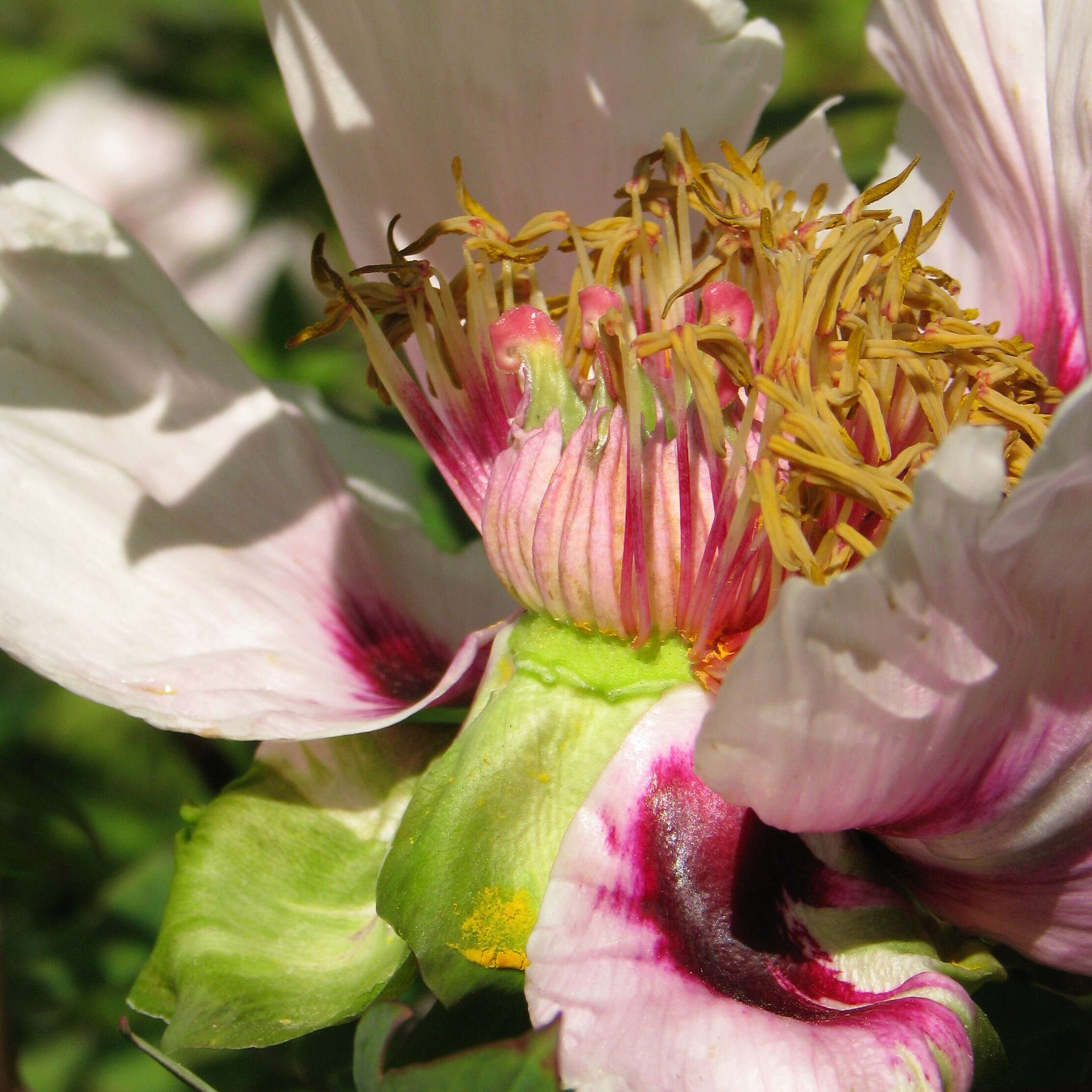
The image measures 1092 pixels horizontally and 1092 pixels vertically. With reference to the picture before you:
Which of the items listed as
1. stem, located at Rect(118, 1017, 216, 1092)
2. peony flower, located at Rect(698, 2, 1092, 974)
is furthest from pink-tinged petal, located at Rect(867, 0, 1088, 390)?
stem, located at Rect(118, 1017, 216, 1092)

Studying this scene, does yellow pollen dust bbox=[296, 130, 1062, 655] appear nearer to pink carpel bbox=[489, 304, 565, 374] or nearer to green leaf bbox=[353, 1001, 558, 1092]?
pink carpel bbox=[489, 304, 565, 374]

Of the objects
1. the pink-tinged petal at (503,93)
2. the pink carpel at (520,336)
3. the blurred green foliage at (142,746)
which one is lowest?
the blurred green foliage at (142,746)

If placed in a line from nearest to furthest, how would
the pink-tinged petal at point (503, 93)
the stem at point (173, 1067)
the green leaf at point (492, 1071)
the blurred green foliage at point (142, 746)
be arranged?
the green leaf at point (492, 1071)
the stem at point (173, 1067)
the pink-tinged petal at point (503, 93)
the blurred green foliage at point (142, 746)

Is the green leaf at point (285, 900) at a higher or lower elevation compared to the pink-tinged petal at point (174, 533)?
lower

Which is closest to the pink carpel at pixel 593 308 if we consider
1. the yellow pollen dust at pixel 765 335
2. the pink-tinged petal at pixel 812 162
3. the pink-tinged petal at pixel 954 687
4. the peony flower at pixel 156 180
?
the yellow pollen dust at pixel 765 335

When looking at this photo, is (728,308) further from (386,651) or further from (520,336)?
(386,651)

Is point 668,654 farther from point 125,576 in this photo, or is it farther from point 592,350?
point 125,576

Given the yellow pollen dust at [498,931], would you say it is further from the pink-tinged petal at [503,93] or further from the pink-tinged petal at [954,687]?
the pink-tinged petal at [503,93]
